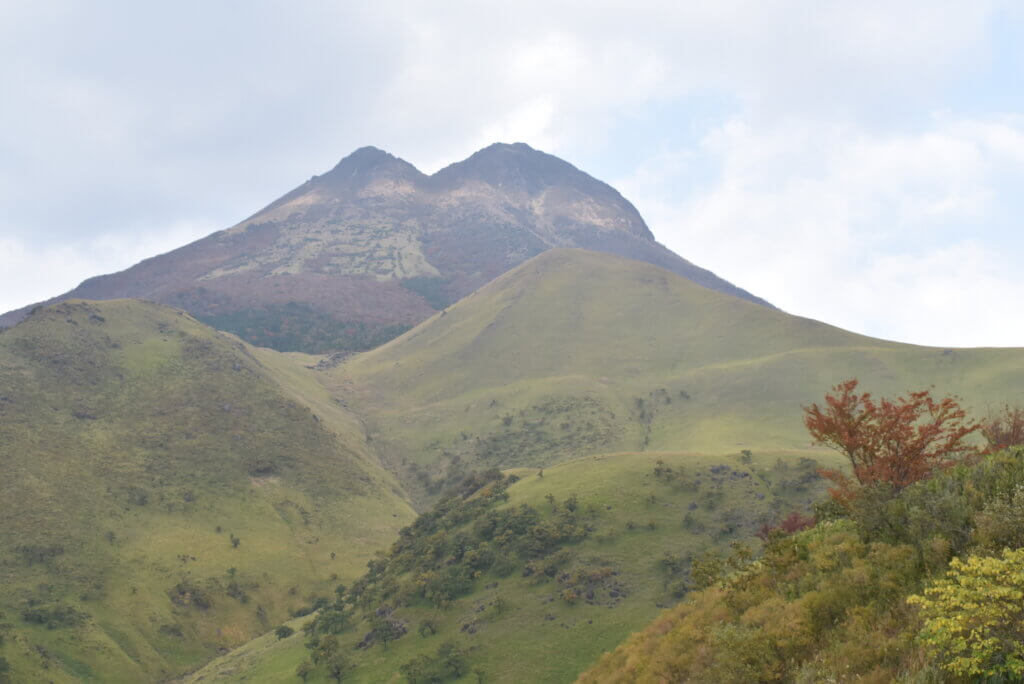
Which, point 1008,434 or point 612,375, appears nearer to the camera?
point 1008,434

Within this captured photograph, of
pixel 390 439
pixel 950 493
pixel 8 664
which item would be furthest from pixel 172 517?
pixel 950 493

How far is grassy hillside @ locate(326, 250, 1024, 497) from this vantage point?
95.3 meters

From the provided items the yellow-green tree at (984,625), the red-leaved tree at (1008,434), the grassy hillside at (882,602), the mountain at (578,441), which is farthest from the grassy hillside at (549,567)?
the yellow-green tree at (984,625)

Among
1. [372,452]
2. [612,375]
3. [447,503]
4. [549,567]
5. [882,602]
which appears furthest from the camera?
[612,375]

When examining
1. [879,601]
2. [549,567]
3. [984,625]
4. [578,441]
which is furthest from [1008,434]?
[578,441]

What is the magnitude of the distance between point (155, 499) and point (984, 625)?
84687 millimetres

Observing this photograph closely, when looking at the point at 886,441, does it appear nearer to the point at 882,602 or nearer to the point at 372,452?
the point at 882,602

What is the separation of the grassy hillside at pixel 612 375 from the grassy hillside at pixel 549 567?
25713mm

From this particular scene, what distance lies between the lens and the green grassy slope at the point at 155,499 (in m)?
55.9

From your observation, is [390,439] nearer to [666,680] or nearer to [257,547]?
[257,547]

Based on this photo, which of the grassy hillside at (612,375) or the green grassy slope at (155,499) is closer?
the green grassy slope at (155,499)

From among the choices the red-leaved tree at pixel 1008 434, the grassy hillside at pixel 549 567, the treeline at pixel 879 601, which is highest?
the red-leaved tree at pixel 1008 434

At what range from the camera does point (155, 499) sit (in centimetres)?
7388

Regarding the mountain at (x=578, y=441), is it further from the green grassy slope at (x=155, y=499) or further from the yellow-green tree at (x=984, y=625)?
the yellow-green tree at (x=984, y=625)
